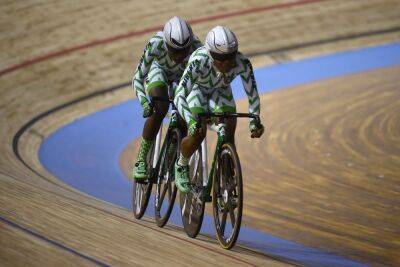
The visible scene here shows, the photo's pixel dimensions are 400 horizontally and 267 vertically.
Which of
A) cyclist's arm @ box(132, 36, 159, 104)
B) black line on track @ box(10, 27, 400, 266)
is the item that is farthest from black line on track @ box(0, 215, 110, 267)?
cyclist's arm @ box(132, 36, 159, 104)

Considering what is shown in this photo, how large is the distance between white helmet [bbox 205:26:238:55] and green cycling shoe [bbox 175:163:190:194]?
0.84 m

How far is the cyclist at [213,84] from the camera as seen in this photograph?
5254 mm

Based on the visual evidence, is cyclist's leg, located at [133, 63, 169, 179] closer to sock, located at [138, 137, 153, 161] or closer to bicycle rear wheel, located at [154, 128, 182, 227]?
sock, located at [138, 137, 153, 161]

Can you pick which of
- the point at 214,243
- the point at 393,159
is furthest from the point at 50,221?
the point at 393,159

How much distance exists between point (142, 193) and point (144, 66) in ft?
3.20

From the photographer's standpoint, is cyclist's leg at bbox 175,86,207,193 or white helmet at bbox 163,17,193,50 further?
white helmet at bbox 163,17,193,50

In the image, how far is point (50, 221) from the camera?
208 inches

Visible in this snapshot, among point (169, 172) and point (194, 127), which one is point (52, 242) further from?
point (169, 172)

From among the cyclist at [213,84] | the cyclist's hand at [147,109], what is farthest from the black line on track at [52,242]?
the cyclist's hand at [147,109]

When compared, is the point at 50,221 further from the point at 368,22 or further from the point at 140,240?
the point at 368,22

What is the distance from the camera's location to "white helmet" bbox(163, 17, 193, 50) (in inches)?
228

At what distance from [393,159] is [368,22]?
5155mm

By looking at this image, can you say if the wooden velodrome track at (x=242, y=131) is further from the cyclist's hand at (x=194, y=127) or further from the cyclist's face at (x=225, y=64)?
the cyclist's face at (x=225, y=64)

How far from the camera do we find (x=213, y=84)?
5477 mm
